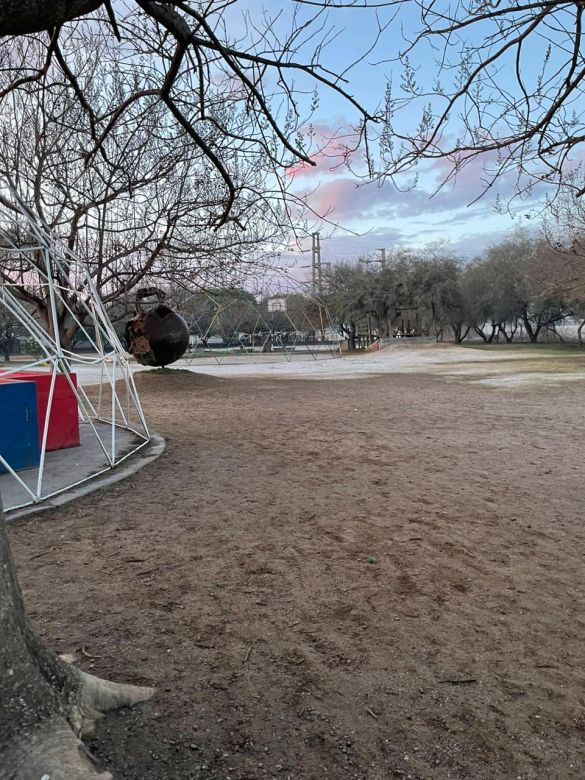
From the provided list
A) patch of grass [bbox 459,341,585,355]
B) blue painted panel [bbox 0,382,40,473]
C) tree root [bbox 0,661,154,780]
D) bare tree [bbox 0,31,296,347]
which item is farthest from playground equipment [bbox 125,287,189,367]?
patch of grass [bbox 459,341,585,355]

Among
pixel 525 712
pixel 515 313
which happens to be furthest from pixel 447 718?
pixel 515 313

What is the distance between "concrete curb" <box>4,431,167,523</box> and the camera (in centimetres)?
494

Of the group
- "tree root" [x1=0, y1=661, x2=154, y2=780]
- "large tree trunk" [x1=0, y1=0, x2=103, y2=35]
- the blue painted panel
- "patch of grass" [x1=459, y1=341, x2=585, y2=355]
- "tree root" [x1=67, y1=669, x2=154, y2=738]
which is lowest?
"patch of grass" [x1=459, y1=341, x2=585, y2=355]

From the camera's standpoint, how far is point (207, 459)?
715cm

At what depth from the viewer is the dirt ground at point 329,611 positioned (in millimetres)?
2150

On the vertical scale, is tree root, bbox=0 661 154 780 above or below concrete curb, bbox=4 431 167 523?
above

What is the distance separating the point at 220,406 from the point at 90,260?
3.92 m

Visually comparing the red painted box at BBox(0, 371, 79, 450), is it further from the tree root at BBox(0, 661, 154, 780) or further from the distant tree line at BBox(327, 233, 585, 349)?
the distant tree line at BBox(327, 233, 585, 349)

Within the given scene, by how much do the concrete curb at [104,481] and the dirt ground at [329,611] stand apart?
0.49ft

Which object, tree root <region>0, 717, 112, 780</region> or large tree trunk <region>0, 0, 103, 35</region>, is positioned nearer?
tree root <region>0, 717, 112, 780</region>

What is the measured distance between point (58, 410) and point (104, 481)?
1883 mm

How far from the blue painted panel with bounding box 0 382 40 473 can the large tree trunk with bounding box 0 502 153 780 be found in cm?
477

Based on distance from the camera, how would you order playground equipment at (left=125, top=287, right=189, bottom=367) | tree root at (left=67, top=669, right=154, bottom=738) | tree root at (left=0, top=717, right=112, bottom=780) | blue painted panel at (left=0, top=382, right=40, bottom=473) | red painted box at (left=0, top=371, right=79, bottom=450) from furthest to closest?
1. playground equipment at (left=125, top=287, right=189, bottom=367)
2. red painted box at (left=0, top=371, right=79, bottom=450)
3. blue painted panel at (left=0, top=382, right=40, bottom=473)
4. tree root at (left=67, top=669, right=154, bottom=738)
5. tree root at (left=0, top=717, right=112, bottom=780)

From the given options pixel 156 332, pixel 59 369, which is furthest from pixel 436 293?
pixel 59 369
